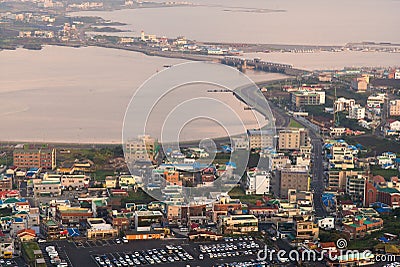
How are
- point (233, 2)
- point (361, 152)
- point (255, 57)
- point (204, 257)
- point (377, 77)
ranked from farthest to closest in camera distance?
Answer: 1. point (233, 2)
2. point (255, 57)
3. point (377, 77)
4. point (361, 152)
5. point (204, 257)

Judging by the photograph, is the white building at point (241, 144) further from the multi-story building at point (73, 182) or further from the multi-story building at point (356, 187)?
the multi-story building at point (73, 182)

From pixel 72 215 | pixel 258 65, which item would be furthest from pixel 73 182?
pixel 258 65

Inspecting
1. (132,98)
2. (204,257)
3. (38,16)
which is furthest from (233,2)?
(204,257)

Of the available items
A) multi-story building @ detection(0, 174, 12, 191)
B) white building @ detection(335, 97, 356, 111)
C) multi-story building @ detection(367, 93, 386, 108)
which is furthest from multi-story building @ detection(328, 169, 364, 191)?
multi-story building @ detection(367, 93, 386, 108)

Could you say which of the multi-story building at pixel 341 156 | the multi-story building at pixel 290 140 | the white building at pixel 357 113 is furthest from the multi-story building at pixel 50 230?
the white building at pixel 357 113

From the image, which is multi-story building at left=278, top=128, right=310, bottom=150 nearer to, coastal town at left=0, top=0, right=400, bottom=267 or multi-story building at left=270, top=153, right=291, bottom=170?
coastal town at left=0, top=0, right=400, bottom=267

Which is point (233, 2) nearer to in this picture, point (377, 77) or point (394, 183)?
point (377, 77)
